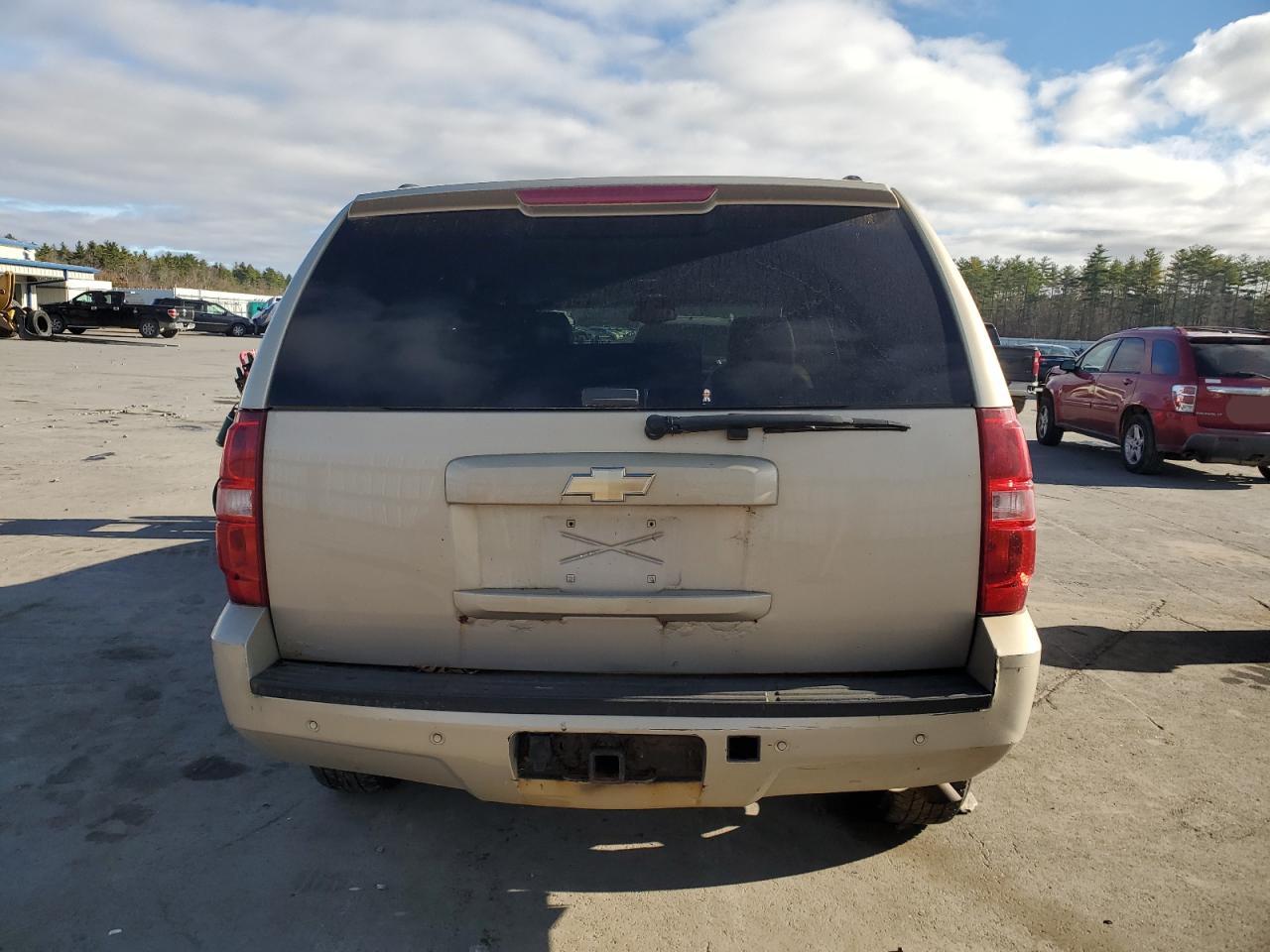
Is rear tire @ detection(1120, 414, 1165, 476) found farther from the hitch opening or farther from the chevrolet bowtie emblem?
the hitch opening

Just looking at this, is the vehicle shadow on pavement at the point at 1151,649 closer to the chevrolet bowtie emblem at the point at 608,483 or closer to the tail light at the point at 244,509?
the chevrolet bowtie emblem at the point at 608,483

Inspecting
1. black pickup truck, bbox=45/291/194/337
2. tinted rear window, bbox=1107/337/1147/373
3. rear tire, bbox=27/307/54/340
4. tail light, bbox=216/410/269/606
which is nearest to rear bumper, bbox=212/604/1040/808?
tail light, bbox=216/410/269/606

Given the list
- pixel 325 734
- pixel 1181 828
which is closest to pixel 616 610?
pixel 325 734

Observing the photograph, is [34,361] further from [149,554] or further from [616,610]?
[616,610]

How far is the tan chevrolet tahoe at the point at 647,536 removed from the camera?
2281 millimetres

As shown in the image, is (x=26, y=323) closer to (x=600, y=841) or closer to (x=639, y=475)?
(x=600, y=841)

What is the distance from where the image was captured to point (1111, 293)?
287 feet

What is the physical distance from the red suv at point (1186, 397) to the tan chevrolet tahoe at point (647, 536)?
31.7ft

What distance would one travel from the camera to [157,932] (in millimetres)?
2508

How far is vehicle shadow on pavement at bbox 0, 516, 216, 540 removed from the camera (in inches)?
268

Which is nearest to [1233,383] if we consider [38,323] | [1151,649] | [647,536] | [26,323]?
[1151,649]

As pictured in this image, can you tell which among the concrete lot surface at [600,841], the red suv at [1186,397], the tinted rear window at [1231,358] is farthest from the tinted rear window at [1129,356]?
the concrete lot surface at [600,841]

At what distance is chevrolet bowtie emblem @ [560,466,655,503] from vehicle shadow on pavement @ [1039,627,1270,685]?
11.1ft

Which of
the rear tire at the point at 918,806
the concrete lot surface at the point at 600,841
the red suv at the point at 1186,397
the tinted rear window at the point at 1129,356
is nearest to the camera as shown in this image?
the concrete lot surface at the point at 600,841
